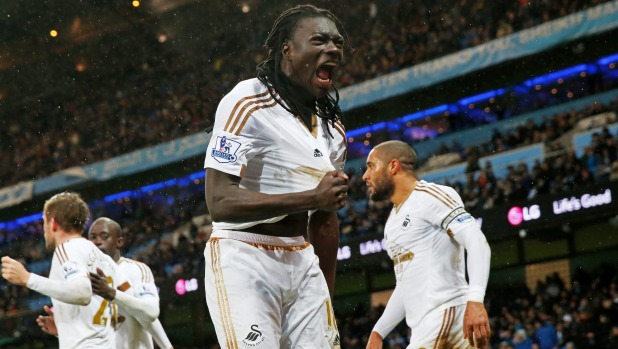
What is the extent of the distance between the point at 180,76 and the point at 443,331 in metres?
28.1

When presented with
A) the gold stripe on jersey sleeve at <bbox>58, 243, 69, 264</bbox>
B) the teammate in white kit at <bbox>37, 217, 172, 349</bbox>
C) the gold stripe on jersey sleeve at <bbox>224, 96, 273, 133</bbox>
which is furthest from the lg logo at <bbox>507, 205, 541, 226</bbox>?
the gold stripe on jersey sleeve at <bbox>224, 96, 273, 133</bbox>

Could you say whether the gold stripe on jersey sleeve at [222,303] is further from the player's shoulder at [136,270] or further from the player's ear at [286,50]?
the player's shoulder at [136,270]

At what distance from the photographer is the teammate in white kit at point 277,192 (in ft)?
11.0

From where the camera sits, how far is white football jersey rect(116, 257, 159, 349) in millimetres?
7137

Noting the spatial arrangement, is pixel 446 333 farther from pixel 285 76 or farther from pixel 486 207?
pixel 486 207

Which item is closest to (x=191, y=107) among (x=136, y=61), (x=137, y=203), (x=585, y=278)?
(x=137, y=203)

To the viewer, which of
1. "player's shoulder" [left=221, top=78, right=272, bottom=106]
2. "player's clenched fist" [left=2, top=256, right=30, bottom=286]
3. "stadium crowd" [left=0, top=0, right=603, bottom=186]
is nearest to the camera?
"player's shoulder" [left=221, top=78, right=272, bottom=106]

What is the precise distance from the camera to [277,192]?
11.7 feet

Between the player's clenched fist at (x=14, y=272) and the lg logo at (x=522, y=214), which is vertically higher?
the lg logo at (x=522, y=214)

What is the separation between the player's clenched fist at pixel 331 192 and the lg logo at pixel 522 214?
580 inches

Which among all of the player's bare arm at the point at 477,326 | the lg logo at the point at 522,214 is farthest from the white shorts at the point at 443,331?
the lg logo at the point at 522,214

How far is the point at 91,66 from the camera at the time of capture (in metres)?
37.5

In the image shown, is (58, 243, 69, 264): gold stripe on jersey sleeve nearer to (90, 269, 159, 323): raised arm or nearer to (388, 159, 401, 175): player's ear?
(90, 269, 159, 323): raised arm

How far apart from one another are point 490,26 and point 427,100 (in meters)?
3.00
